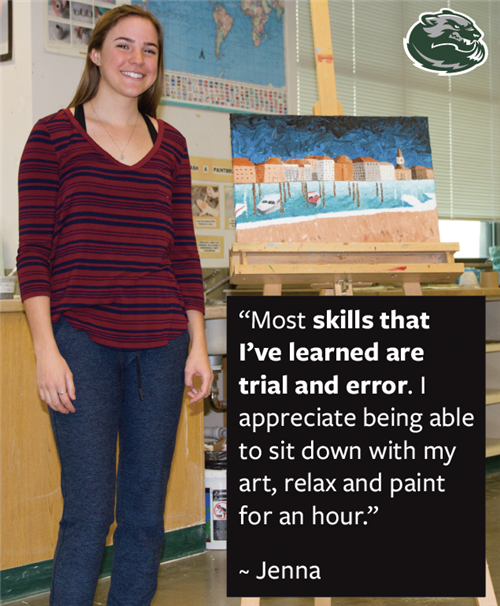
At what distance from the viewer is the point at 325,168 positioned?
1947 millimetres

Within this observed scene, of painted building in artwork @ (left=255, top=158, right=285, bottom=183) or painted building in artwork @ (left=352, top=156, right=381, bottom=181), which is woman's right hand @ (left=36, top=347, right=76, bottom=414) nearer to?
painted building in artwork @ (left=255, top=158, right=285, bottom=183)

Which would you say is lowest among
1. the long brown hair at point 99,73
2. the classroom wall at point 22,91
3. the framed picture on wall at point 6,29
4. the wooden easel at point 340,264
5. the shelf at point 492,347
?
the shelf at point 492,347

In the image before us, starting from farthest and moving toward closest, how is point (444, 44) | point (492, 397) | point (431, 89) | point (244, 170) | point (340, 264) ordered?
point (431, 89) < point (444, 44) < point (492, 397) < point (244, 170) < point (340, 264)

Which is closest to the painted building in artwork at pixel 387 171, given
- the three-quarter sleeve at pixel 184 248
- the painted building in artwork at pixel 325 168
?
the painted building in artwork at pixel 325 168

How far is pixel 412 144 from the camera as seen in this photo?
6.48ft

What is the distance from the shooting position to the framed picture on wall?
2705mm

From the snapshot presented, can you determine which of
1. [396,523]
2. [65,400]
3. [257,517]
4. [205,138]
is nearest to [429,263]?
[396,523]

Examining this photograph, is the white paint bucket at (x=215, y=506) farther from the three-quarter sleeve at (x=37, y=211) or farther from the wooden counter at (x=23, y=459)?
the three-quarter sleeve at (x=37, y=211)

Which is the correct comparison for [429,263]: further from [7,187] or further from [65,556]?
[7,187]

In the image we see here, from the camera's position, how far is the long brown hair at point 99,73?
1.30 m

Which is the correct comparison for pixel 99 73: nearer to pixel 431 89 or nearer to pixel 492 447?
pixel 492 447

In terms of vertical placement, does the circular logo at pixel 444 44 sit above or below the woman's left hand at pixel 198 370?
above

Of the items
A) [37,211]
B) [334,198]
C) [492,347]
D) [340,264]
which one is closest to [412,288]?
[340,264]

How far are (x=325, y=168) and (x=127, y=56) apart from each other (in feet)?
2.56
